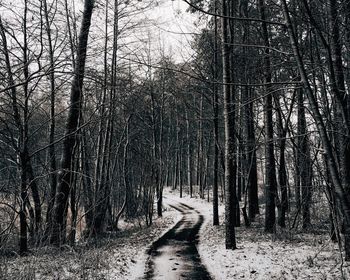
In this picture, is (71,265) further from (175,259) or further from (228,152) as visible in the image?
(228,152)

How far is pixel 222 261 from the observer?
895 cm

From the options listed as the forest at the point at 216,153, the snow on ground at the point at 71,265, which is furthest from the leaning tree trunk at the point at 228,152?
the snow on ground at the point at 71,265

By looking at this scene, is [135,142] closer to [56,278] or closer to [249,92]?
[249,92]

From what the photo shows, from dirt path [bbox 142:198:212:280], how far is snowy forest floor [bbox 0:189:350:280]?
24cm

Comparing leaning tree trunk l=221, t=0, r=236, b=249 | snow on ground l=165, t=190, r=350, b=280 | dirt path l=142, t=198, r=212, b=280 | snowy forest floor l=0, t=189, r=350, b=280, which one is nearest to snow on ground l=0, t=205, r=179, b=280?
snowy forest floor l=0, t=189, r=350, b=280

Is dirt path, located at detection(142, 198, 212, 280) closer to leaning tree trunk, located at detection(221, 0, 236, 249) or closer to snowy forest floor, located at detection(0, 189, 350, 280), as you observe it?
snowy forest floor, located at detection(0, 189, 350, 280)

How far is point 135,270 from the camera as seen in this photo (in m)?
8.27

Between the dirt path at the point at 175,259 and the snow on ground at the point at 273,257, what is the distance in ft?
1.03

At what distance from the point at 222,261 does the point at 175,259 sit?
53.3 inches

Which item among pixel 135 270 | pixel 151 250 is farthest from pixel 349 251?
pixel 151 250

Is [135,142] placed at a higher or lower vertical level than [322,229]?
higher

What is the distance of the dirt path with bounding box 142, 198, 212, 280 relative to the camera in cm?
774

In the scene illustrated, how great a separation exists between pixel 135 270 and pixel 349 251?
505 cm

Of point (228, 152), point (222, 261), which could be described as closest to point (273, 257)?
point (222, 261)
